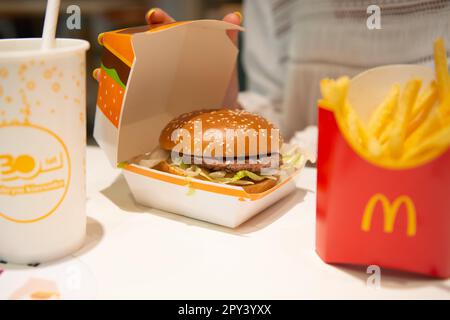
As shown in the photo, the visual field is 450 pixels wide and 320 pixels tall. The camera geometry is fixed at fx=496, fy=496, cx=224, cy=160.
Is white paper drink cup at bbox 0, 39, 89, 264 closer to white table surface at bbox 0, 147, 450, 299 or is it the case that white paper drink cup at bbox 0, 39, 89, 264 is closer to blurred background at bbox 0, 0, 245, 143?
white table surface at bbox 0, 147, 450, 299

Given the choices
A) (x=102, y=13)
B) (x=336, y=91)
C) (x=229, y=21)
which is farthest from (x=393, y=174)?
(x=102, y=13)

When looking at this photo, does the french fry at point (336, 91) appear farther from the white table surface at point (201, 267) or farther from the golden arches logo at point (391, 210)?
the white table surface at point (201, 267)

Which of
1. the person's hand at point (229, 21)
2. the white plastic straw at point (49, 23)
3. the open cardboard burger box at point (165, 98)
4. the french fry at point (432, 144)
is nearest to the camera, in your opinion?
the french fry at point (432, 144)

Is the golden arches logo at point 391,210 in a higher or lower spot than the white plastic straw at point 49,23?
lower

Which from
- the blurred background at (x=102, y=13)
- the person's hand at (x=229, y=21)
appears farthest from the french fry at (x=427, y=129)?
the blurred background at (x=102, y=13)

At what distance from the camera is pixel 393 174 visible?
0.77 metres

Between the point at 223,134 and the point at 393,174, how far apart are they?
1.37 feet

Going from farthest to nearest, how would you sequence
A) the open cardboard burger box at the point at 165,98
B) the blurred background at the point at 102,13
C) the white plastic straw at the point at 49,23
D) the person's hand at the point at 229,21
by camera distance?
the blurred background at the point at 102,13 < the person's hand at the point at 229,21 < the open cardboard burger box at the point at 165,98 < the white plastic straw at the point at 49,23

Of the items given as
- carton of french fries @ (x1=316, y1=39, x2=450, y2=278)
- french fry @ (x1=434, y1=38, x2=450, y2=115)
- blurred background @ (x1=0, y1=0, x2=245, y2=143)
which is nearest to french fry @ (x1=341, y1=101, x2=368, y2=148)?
carton of french fries @ (x1=316, y1=39, x2=450, y2=278)

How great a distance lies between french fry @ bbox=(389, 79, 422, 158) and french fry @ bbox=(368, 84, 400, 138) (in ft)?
0.06

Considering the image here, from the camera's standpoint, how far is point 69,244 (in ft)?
2.97

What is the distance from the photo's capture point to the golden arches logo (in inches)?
30.6

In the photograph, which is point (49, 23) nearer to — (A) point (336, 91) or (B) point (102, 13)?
(A) point (336, 91)

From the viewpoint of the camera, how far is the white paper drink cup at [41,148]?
2.54 ft
